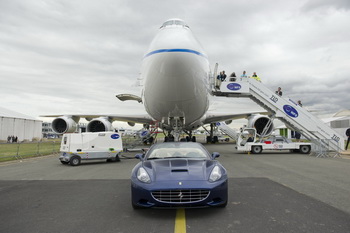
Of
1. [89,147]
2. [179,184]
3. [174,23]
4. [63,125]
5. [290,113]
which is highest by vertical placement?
[174,23]

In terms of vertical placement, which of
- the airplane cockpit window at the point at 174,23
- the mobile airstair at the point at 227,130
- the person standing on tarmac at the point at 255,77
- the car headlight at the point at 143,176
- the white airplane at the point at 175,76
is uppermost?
the airplane cockpit window at the point at 174,23

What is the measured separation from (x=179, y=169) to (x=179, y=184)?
405mm

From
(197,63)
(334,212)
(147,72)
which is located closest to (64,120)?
(147,72)

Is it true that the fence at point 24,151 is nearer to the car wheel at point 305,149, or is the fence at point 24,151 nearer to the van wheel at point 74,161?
the van wheel at point 74,161

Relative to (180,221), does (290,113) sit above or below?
above

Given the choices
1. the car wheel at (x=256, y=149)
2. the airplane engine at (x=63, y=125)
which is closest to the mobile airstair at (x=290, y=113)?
the car wheel at (x=256, y=149)

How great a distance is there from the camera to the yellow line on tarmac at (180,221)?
127 inches

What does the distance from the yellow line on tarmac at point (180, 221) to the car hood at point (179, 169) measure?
56 cm

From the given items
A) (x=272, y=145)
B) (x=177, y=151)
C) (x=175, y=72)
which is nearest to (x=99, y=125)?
(x=272, y=145)

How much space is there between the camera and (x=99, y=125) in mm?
19984

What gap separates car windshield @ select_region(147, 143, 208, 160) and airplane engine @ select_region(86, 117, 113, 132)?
47.3 ft

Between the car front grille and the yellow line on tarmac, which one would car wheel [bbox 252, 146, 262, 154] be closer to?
the yellow line on tarmac

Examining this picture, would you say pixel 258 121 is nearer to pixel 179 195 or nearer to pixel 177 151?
pixel 177 151

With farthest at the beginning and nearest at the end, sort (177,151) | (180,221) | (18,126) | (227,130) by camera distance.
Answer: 1. (18,126)
2. (227,130)
3. (177,151)
4. (180,221)
